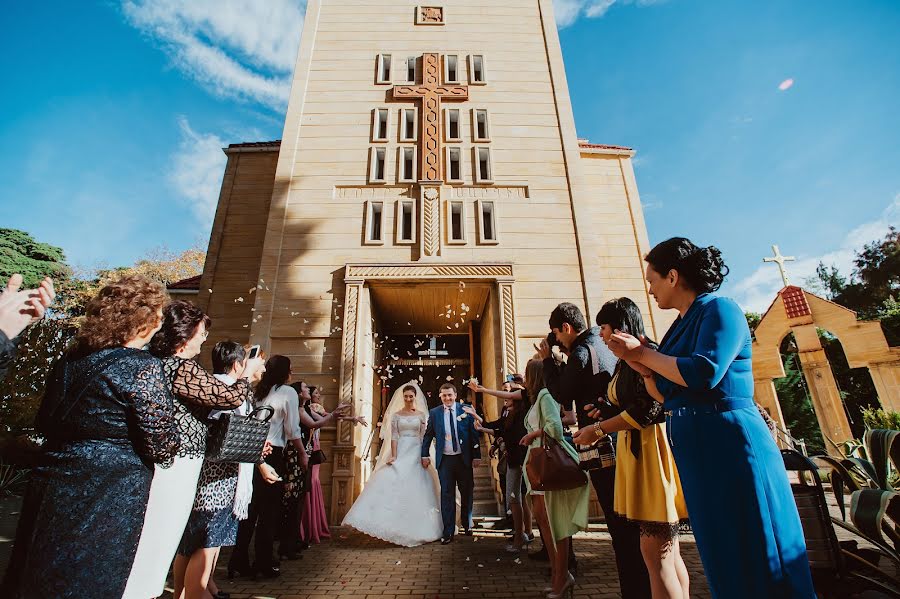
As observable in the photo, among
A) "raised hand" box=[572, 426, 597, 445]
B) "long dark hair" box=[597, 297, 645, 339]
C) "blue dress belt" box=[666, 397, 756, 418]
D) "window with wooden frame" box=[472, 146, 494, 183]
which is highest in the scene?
"window with wooden frame" box=[472, 146, 494, 183]

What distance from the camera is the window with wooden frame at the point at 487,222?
32.2ft

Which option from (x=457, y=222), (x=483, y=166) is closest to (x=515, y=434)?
(x=457, y=222)

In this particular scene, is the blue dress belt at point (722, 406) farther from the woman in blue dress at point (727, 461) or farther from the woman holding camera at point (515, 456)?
the woman holding camera at point (515, 456)

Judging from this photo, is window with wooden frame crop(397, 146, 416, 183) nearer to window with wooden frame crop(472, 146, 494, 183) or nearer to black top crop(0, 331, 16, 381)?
window with wooden frame crop(472, 146, 494, 183)

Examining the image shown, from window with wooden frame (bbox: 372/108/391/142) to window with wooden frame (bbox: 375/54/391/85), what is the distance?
1.04 metres

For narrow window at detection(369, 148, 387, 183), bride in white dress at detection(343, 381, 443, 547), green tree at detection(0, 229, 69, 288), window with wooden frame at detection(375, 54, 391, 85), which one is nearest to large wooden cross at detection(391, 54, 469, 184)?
window with wooden frame at detection(375, 54, 391, 85)

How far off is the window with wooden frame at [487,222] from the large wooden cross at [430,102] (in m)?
1.33

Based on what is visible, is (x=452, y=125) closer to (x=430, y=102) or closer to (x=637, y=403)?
(x=430, y=102)

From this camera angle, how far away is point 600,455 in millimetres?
2787

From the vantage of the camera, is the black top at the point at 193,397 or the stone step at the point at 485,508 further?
the stone step at the point at 485,508

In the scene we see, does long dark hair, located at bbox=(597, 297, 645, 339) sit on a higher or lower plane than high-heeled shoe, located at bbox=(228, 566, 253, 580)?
higher

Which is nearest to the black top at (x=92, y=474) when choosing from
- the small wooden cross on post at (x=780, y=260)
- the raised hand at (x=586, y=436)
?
the raised hand at (x=586, y=436)

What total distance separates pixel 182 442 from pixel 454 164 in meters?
9.91

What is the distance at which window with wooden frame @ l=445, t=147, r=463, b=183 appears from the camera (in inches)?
416
